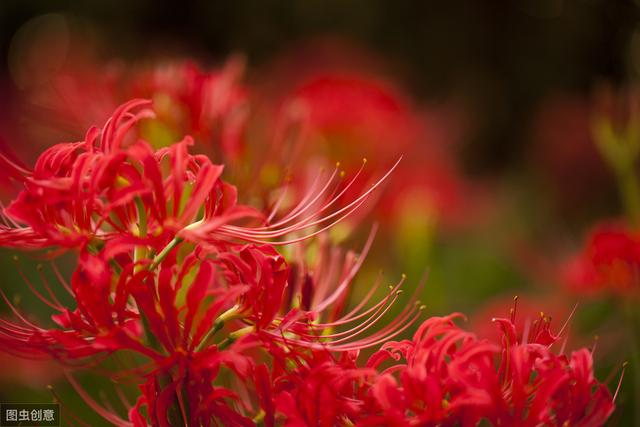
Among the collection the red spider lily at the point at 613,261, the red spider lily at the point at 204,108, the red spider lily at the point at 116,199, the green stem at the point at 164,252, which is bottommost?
the red spider lily at the point at 613,261

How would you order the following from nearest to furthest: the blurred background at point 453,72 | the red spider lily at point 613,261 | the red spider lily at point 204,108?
the red spider lily at point 204,108
the red spider lily at point 613,261
the blurred background at point 453,72

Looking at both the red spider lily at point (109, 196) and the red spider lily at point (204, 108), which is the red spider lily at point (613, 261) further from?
the red spider lily at point (109, 196)

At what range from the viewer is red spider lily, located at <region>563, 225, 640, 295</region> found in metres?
1.87

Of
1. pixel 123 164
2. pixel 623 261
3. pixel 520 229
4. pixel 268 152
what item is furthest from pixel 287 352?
pixel 520 229

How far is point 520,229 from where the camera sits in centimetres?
392

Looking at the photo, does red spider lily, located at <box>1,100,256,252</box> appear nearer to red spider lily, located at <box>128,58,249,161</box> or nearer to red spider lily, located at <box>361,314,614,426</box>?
red spider lily, located at <box>361,314,614,426</box>

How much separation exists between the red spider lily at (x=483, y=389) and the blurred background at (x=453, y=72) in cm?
196

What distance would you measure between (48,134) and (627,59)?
1989mm

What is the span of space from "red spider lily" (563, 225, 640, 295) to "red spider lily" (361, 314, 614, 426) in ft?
3.12

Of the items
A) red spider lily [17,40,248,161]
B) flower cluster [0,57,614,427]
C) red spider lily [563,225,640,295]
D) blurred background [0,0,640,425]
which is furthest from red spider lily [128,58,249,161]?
blurred background [0,0,640,425]

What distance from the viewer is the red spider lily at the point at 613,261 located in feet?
6.15

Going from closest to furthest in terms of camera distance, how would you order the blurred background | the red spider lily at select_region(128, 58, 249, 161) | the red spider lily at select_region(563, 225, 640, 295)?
→ the red spider lily at select_region(128, 58, 249, 161) < the red spider lily at select_region(563, 225, 640, 295) < the blurred background

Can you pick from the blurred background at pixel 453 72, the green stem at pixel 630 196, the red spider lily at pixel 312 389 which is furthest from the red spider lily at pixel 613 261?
the red spider lily at pixel 312 389

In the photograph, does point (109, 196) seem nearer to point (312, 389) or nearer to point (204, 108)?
point (312, 389)
